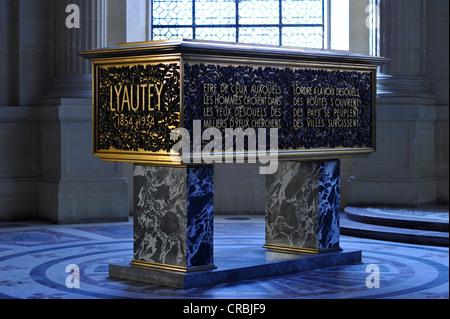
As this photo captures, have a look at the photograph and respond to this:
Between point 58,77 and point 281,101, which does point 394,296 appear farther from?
point 58,77

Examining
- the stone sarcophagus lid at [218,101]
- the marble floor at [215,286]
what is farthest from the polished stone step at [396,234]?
the stone sarcophagus lid at [218,101]

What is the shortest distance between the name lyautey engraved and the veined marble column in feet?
23.5

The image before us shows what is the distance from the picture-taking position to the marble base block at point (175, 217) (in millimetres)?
8531

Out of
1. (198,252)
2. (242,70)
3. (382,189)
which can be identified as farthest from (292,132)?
(382,189)

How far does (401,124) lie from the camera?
14.8 meters

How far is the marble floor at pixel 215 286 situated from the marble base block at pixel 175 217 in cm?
34

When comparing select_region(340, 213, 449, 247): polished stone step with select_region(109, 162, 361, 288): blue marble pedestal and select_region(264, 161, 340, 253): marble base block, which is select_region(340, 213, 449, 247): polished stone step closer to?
select_region(109, 162, 361, 288): blue marble pedestal

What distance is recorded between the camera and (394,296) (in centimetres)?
820

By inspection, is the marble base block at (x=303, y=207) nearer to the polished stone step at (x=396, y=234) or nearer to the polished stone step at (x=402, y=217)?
the polished stone step at (x=396, y=234)

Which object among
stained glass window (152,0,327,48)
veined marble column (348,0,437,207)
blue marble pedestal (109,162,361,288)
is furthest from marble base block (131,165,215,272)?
stained glass window (152,0,327,48)

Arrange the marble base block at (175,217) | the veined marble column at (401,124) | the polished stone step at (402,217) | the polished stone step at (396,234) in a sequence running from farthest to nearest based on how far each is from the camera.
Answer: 1. the veined marble column at (401,124)
2. the polished stone step at (402,217)
3. the polished stone step at (396,234)
4. the marble base block at (175,217)

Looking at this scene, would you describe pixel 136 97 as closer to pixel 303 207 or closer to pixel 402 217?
pixel 303 207

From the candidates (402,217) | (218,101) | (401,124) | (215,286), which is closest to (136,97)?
(218,101)
